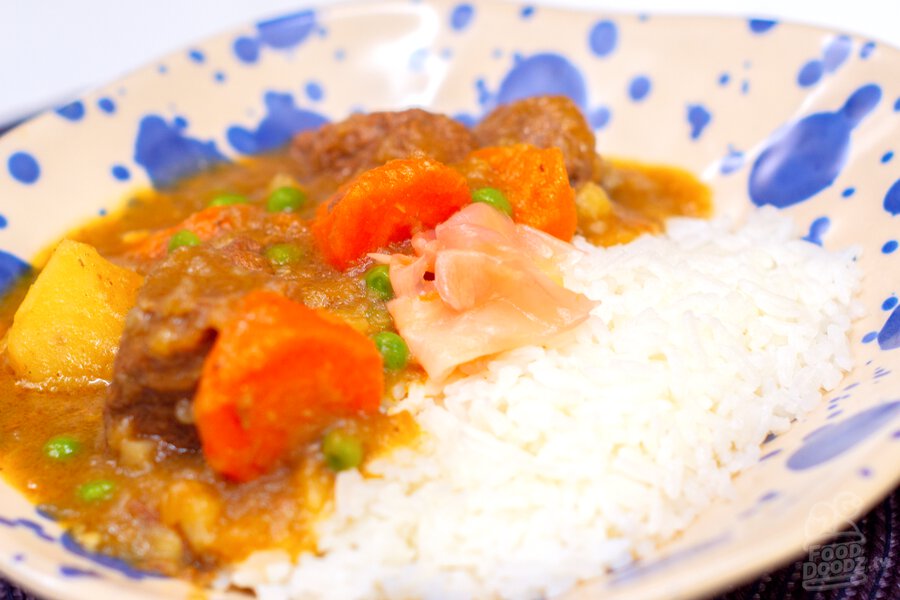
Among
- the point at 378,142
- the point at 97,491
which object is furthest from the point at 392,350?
the point at 378,142

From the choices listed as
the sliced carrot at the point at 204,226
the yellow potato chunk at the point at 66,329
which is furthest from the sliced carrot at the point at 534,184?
the yellow potato chunk at the point at 66,329

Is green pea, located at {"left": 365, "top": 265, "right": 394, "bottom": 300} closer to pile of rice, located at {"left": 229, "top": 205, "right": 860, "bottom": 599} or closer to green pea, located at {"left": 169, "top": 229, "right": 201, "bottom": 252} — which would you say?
pile of rice, located at {"left": 229, "top": 205, "right": 860, "bottom": 599}

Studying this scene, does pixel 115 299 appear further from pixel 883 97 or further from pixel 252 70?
pixel 883 97

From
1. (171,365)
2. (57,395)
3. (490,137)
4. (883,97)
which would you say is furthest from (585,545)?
(883,97)

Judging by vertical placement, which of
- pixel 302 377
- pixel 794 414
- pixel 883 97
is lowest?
pixel 794 414

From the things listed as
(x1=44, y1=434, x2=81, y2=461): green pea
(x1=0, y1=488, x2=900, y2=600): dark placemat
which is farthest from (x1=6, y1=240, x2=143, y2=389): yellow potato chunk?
(x1=0, y1=488, x2=900, y2=600): dark placemat
